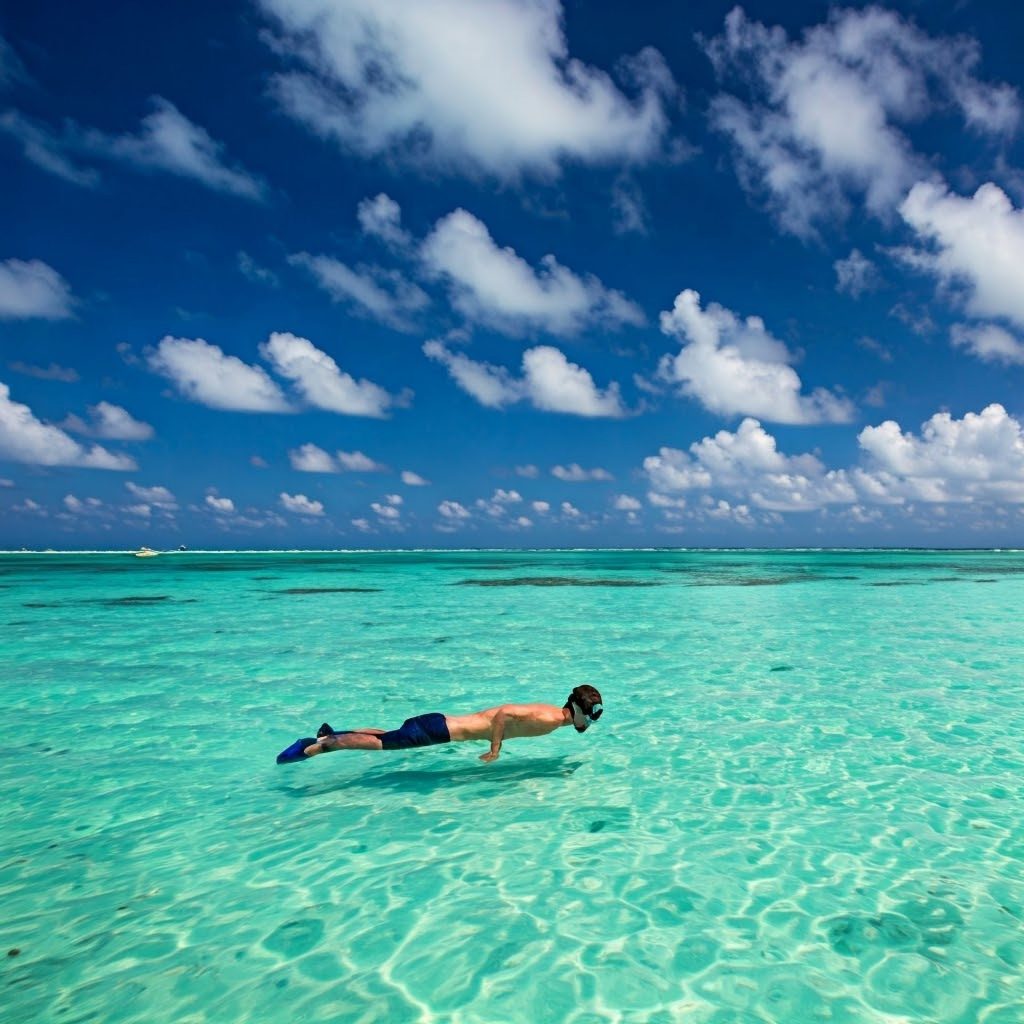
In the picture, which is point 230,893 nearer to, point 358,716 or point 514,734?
point 514,734

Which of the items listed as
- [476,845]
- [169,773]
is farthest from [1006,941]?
[169,773]

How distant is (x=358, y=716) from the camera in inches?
430

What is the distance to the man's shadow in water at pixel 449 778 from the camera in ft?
25.3

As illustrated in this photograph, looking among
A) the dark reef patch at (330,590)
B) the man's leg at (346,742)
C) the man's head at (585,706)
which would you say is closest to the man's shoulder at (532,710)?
the man's head at (585,706)

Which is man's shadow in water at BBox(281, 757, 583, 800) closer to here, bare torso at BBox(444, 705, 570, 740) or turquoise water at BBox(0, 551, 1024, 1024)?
turquoise water at BBox(0, 551, 1024, 1024)

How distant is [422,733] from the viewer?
25.8 feet

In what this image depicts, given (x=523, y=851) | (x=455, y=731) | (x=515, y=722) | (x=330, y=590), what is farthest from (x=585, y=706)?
(x=330, y=590)

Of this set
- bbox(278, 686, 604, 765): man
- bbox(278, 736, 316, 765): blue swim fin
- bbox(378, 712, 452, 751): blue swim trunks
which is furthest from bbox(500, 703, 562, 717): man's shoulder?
bbox(278, 736, 316, 765): blue swim fin

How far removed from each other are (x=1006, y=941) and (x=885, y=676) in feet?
32.2

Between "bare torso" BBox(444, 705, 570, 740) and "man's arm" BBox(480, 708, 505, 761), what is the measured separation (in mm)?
43

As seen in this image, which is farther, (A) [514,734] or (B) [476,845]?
(A) [514,734]

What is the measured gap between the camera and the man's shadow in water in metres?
7.71

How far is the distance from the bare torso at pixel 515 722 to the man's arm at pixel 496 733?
1.7 inches

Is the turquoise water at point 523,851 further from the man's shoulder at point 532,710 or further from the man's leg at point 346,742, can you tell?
the man's shoulder at point 532,710
